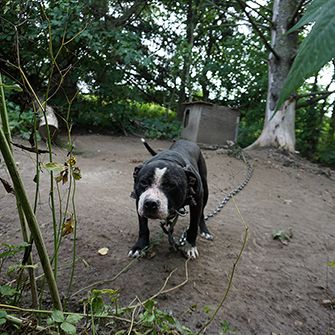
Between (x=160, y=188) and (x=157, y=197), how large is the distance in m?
0.10

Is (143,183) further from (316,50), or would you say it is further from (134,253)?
(316,50)

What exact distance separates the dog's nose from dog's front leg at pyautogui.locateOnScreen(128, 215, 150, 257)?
0.33 metres

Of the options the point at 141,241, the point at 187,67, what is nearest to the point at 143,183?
the point at 141,241

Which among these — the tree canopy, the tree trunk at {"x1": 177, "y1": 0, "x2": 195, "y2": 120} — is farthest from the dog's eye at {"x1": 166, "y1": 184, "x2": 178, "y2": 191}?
the tree trunk at {"x1": 177, "y1": 0, "x2": 195, "y2": 120}

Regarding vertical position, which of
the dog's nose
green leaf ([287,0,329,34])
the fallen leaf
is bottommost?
the fallen leaf

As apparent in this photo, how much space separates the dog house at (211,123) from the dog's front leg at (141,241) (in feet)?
18.0

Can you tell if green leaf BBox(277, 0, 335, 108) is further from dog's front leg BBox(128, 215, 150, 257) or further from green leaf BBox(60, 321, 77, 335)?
dog's front leg BBox(128, 215, 150, 257)

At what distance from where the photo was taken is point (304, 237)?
315 cm

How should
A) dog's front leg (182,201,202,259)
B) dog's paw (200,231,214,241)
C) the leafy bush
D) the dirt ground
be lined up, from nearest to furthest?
1. the dirt ground
2. dog's front leg (182,201,202,259)
3. dog's paw (200,231,214,241)
4. the leafy bush

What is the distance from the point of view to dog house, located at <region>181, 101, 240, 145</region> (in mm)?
7738

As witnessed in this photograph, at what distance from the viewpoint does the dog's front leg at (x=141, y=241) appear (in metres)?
2.34

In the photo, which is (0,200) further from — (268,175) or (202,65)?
(202,65)

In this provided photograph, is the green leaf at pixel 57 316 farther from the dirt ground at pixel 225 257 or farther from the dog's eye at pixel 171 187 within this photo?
the dog's eye at pixel 171 187

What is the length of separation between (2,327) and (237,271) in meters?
1.57
